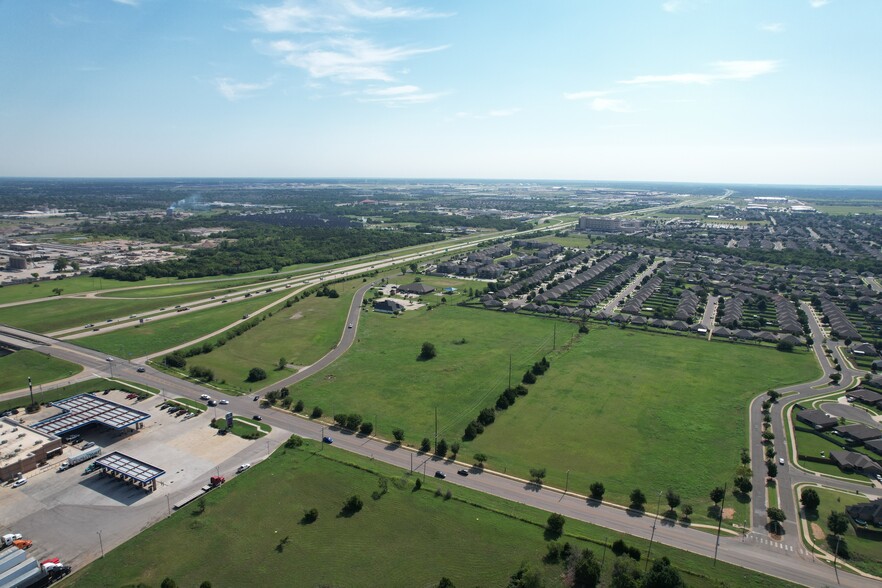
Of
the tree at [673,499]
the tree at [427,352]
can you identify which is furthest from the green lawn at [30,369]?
the tree at [673,499]

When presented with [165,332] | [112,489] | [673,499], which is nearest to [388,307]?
[165,332]

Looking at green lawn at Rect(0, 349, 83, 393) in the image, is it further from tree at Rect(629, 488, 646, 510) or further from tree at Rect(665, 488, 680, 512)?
tree at Rect(665, 488, 680, 512)

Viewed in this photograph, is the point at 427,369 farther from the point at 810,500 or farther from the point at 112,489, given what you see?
the point at 810,500

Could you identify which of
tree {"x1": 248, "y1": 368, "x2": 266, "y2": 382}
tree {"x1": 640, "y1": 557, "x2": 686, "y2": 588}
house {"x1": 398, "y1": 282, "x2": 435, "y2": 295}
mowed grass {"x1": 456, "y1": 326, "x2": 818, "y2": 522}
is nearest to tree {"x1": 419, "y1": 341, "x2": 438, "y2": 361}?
mowed grass {"x1": 456, "y1": 326, "x2": 818, "y2": 522}

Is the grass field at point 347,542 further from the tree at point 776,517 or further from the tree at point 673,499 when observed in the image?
Answer: the tree at point 776,517

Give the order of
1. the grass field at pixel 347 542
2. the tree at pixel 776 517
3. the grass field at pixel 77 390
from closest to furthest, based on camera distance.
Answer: the grass field at pixel 347 542
the tree at pixel 776 517
the grass field at pixel 77 390
